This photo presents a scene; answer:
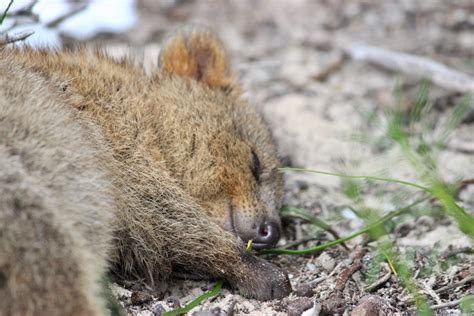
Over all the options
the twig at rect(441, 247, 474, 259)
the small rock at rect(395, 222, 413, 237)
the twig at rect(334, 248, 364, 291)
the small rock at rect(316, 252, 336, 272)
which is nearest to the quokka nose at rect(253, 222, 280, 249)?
the small rock at rect(316, 252, 336, 272)

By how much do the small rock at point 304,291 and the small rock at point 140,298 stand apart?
0.89 meters

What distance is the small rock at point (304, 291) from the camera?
4.06 meters

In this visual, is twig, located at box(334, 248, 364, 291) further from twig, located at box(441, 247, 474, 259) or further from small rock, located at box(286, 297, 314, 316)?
twig, located at box(441, 247, 474, 259)

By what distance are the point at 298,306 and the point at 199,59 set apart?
2.35 m

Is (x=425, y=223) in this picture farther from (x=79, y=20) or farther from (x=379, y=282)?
(x=79, y=20)

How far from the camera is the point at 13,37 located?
4430 mm

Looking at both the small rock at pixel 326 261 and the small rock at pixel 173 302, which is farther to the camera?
the small rock at pixel 326 261

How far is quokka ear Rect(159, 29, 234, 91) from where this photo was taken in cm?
526

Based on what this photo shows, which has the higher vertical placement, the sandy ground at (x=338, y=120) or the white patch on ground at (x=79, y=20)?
the white patch on ground at (x=79, y=20)

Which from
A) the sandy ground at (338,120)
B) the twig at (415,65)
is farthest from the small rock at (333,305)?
the twig at (415,65)

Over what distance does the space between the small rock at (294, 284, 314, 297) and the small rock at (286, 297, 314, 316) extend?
117mm

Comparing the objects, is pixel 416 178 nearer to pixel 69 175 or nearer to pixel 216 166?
pixel 216 166

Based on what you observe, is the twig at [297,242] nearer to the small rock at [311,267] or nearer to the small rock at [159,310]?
the small rock at [311,267]

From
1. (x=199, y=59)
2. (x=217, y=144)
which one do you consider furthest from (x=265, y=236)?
(x=199, y=59)
